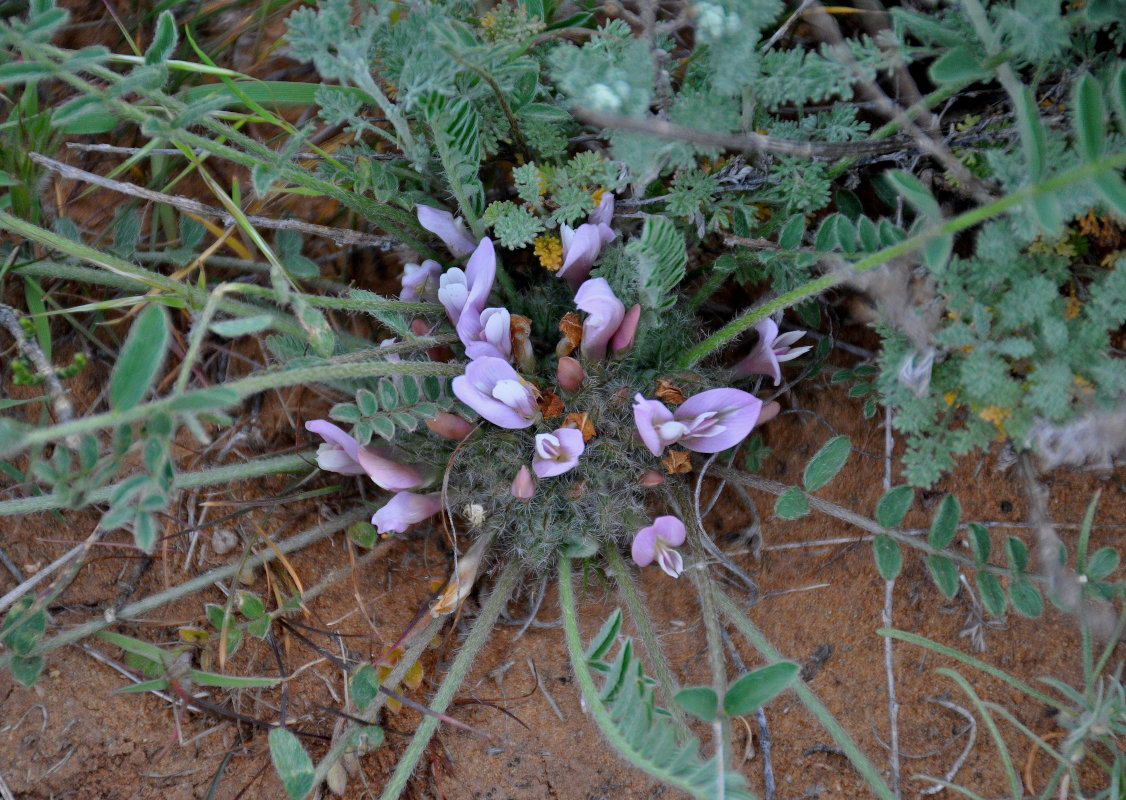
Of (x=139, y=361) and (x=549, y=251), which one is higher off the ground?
(x=139, y=361)

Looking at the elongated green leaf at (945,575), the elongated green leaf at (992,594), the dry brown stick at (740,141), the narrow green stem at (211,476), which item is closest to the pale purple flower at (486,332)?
the dry brown stick at (740,141)

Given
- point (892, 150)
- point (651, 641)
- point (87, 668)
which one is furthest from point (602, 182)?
point (87, 668)

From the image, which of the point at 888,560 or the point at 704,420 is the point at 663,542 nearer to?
the point at 704,420

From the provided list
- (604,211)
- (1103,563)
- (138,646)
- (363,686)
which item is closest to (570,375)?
(604,211)

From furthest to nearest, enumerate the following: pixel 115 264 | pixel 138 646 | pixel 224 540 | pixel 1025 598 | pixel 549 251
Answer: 1. pixel 224 540
2. pixel 138 646
3. pixel 549 251
4. pixel 115 264
5. pixel 1025 598

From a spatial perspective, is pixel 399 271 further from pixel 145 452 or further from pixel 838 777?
pixel 838 777

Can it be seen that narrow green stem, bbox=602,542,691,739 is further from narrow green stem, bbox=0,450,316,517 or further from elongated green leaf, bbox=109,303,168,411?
elongated green leaf, bbox=109,303,168,411
